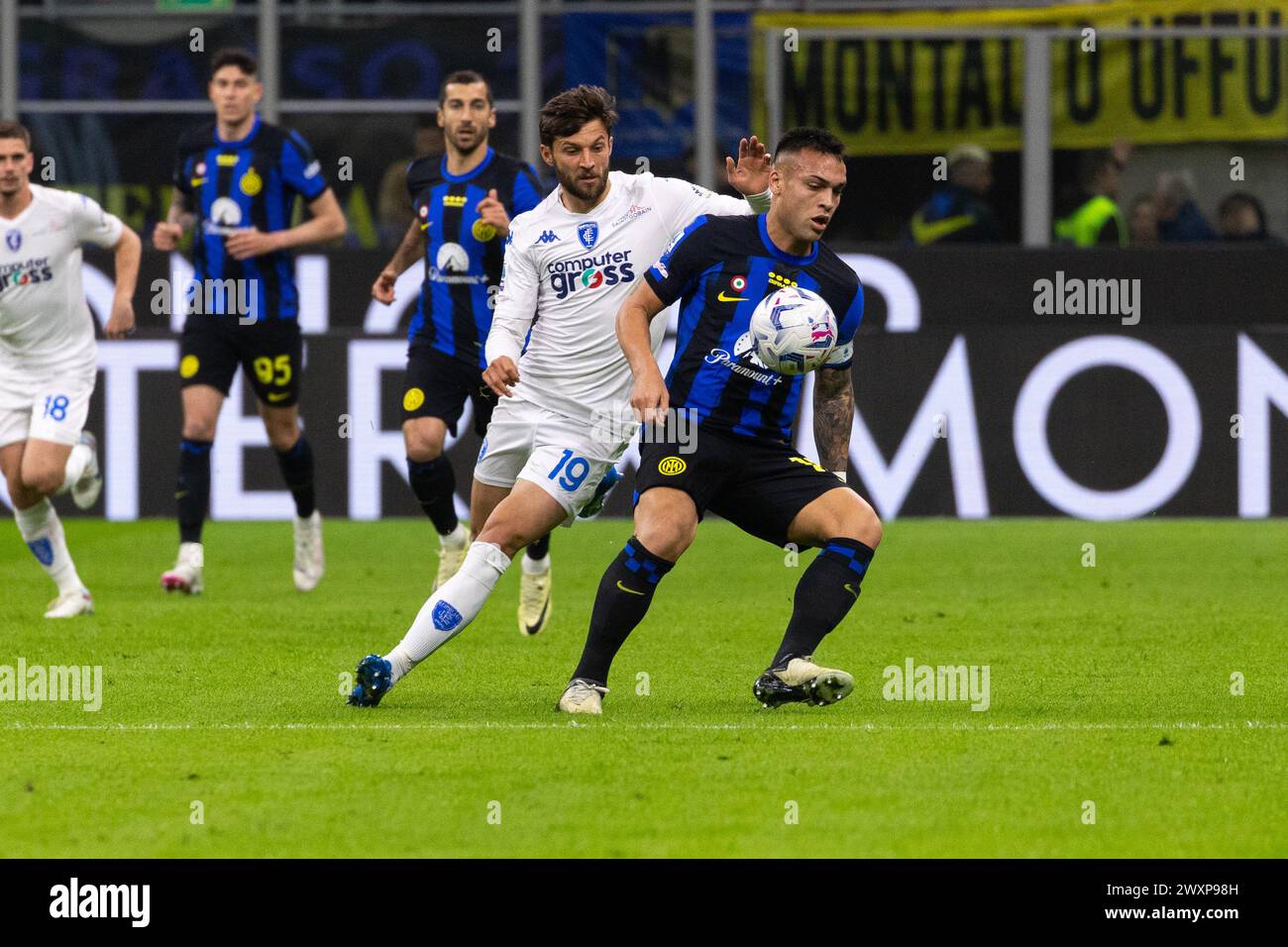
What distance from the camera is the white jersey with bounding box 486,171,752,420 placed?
7867mm

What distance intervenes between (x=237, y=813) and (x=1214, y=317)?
1018cm

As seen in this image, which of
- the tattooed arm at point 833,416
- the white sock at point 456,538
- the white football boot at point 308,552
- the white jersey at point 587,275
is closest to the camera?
the tattooed arm at point 833,416

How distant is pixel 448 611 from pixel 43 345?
3758mm

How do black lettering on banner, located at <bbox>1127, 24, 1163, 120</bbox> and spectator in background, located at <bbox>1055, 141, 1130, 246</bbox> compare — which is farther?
black lettering on banner, located at <bbox>1127, 24, 1163, 120</bbox>

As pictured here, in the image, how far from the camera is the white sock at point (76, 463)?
34.1ft

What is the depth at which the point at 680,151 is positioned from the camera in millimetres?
16641

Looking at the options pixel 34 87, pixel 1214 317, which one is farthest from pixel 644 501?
pixel 34 87

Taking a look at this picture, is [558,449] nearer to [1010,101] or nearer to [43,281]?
[43,281]

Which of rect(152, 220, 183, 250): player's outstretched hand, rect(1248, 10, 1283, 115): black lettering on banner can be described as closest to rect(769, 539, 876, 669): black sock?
rect(152, 220, 183, 250): player's outstretched hand

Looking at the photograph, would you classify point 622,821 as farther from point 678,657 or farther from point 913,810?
point 678,657

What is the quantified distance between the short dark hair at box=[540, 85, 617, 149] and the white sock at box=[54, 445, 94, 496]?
362 centimetres

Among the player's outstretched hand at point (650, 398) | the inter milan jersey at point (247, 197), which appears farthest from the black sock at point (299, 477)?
the player's outstretched hand at point (650, 398)

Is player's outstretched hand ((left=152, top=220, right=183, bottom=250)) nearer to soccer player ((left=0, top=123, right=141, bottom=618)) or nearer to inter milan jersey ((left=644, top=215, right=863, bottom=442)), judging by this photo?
soccer player ((left=0, top=123, right=141, bottom=618))

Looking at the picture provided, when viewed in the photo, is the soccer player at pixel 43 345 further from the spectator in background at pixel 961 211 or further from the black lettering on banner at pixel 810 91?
the black lettering on banner at pixel 810 91
